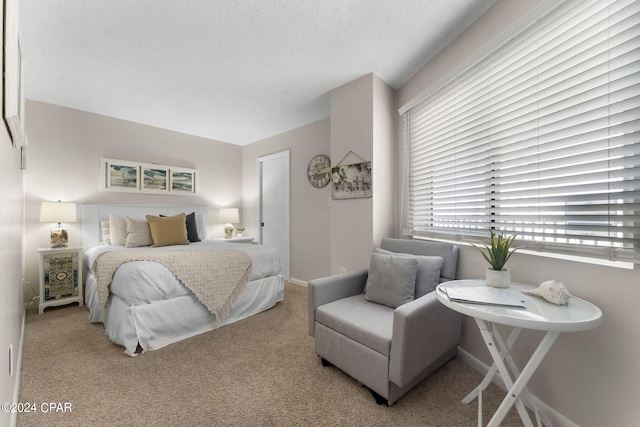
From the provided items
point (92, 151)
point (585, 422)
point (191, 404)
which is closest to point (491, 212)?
point (585, 422)

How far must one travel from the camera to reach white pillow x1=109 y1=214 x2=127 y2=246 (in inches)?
128

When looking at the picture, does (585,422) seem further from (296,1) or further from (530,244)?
(296,1)

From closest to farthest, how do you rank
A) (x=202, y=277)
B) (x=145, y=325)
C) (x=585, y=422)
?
(x=585, y=422) < (x=145, y=325) < (x=202, y=277)

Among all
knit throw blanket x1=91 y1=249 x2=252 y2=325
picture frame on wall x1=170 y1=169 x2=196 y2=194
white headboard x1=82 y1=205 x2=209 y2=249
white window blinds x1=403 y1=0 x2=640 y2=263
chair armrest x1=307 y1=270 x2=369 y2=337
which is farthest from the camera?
picture frame on wall x1=170 y1=169 x2=196 y2=194

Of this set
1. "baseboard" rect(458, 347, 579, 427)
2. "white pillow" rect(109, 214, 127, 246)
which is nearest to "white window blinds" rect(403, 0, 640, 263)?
"baseboard" rect(458, 347, 579, 427)

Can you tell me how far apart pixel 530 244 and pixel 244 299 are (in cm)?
246

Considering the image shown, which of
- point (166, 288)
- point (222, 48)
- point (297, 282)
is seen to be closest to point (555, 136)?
point (222, 48)

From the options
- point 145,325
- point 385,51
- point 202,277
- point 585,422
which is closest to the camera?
point 585,422

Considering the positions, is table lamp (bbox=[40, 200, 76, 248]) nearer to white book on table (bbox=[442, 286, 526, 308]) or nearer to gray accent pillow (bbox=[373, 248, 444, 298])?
gray accent pillow (bbox=[373, 248, 444, 298])

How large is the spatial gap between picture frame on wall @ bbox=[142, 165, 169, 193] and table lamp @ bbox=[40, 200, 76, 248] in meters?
0.90

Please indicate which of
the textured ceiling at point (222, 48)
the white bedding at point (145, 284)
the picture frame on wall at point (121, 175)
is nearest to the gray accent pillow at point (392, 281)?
the white bedding at point (145, 284)

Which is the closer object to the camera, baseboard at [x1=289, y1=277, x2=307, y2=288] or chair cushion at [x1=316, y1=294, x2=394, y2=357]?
chair cushion at [x1=316, y1=294, x2=394, y2=357]

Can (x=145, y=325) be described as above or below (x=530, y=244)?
below

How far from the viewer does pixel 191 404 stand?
4.97ft
